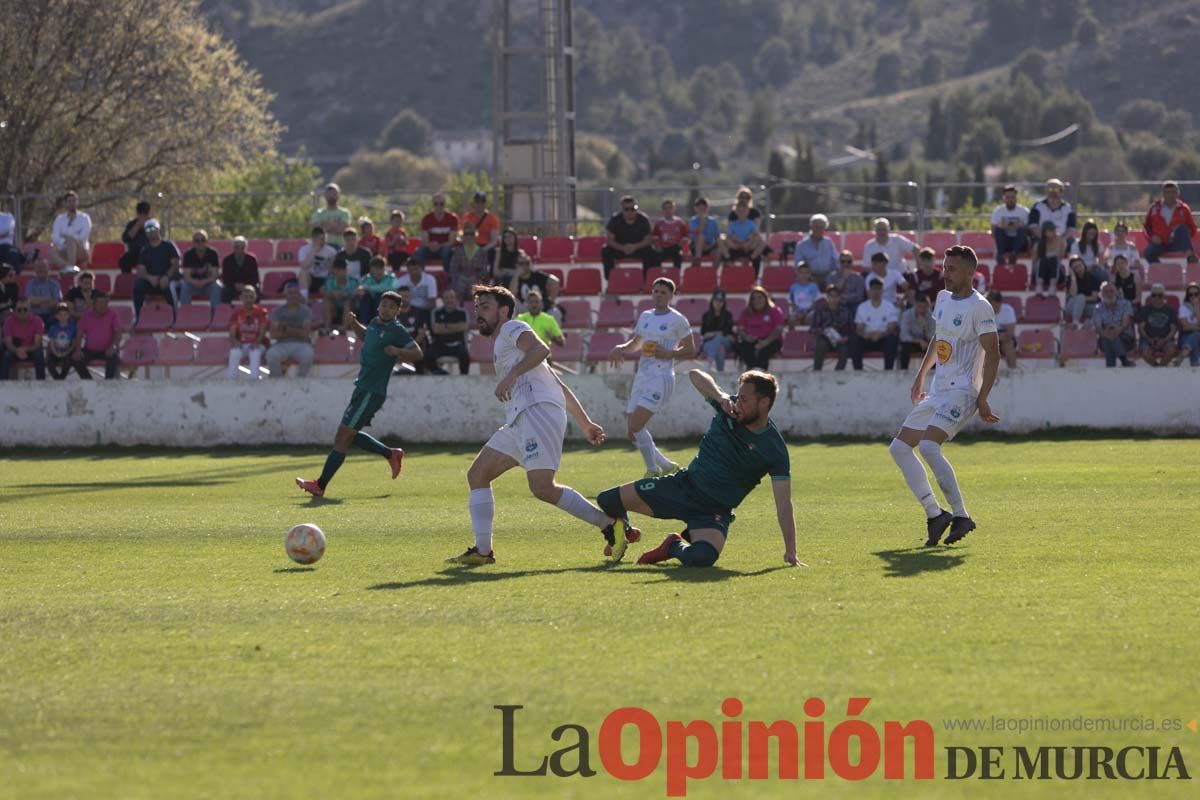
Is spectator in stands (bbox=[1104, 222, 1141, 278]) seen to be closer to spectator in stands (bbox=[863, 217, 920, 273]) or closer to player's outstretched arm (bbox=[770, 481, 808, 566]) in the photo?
spectator in stands (bbox=[863, 217, 920, 273])

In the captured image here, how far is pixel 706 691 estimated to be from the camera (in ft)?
21.8

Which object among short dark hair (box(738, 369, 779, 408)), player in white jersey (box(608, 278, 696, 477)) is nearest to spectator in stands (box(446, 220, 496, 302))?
player in white jersey (box(608, 278, 696, 477))

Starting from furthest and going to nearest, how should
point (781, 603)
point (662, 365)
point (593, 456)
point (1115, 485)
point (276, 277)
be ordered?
point (276, 277) < point (593, 456) < point (662, 365) < point (1115, 485) < point (781, 603)

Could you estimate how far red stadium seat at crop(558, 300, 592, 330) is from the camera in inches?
1041

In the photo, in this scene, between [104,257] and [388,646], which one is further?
[104,257]

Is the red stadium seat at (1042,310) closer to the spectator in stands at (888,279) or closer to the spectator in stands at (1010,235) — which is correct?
the spectator in stands at (1010,235)

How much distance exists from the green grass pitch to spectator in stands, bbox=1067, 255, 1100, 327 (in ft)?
35.8

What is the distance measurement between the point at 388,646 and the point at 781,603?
2.17 meters

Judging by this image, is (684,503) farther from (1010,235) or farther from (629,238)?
(1010,235)

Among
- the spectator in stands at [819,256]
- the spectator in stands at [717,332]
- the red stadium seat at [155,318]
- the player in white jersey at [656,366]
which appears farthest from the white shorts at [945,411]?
the red stadium seat at [155,318]

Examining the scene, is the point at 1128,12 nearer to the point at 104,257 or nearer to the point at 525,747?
the point at 104,257

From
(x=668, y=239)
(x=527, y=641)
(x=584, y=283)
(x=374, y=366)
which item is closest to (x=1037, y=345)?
(x=668, y=239)

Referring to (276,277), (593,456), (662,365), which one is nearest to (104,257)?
(276,277)

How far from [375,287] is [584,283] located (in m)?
4.19
